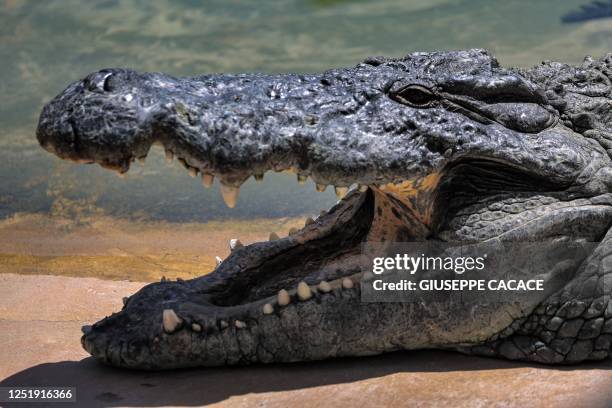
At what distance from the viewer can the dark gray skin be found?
302 cm

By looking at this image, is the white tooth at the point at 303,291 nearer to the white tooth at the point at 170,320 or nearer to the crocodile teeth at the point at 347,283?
the crocodile teeth at the point at 347,283

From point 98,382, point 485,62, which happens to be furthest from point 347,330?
point 485,62

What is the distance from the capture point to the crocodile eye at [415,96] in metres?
3.33

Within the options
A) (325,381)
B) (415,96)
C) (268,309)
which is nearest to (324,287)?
(268,309)

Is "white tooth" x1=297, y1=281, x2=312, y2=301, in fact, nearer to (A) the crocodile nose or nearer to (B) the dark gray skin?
(B) the dark gray skin

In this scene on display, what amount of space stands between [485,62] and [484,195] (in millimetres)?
627

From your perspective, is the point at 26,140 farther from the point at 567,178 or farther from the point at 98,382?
the point at 567,178

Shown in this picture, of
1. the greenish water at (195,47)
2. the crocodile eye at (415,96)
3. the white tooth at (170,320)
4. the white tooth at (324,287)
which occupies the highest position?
the greenish water at (195,47)

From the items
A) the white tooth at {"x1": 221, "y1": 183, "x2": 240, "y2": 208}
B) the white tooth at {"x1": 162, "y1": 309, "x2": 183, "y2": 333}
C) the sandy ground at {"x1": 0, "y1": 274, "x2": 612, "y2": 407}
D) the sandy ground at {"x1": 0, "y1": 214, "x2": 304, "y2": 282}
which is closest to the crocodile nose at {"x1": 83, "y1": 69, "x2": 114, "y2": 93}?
the white tooth at {"x1": 221, "y1": 183, "x2": 240, "y2": 208}

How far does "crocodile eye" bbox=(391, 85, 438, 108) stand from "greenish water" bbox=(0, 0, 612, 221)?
4572 mm

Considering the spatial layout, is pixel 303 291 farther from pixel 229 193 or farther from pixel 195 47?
pixel 195 47

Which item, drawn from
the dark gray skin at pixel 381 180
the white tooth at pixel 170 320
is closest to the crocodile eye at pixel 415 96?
the dark gray skin at pixel 381 180

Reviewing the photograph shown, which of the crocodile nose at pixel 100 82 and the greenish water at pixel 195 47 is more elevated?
the greenish water at pixel 195 47

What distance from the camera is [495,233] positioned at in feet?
10.8
